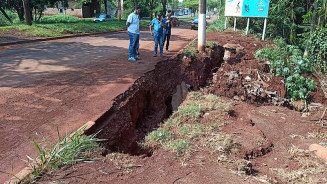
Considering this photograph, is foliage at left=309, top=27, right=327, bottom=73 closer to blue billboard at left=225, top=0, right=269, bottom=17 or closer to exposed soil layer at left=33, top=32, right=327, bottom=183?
blue billboard at left=225, top=0, right=269, bottom=17

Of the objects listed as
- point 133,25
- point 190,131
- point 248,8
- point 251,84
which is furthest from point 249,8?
point 190,131

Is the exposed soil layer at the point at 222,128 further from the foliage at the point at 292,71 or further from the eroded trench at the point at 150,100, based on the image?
the foliage at the point at 292,71

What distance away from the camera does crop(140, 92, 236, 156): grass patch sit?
3.82 m

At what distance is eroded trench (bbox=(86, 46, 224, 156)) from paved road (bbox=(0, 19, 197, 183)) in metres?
0.22

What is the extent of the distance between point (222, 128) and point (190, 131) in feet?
2.23

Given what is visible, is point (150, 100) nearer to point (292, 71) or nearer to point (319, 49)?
point (292, 71)

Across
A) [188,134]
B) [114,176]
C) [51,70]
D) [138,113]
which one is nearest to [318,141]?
[188,134]

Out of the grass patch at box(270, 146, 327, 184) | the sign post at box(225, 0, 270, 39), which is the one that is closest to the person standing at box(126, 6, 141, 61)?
the grass patch at box(270, 146, 327, 184)

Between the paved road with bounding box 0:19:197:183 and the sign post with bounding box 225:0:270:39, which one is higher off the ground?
the sign post with bounding box 225:0:270:39

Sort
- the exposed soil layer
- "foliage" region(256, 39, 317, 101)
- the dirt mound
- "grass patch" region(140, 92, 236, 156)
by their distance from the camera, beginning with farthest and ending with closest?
"foliage" region(256, 39, 317, 101) < the dirt mound < "grass patch" region(140, 92, 236, 156) < the exposed soil layer

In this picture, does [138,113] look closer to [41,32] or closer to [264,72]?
[264,72]

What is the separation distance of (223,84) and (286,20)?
9478mm

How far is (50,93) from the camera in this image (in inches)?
189

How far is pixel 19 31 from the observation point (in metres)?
14.0
